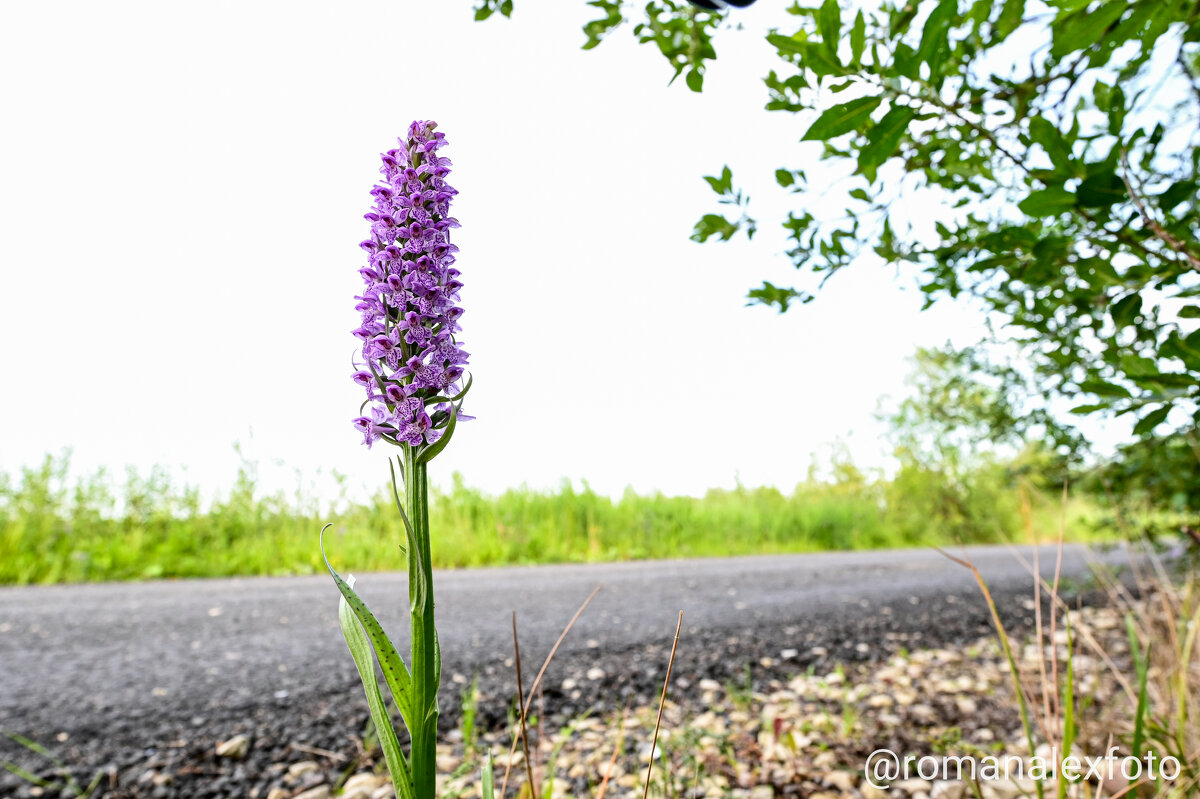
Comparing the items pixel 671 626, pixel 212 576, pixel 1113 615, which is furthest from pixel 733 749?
pixel 212 576

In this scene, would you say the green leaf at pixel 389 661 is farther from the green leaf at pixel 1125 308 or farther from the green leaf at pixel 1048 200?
the green leaf at pixel 1125 308

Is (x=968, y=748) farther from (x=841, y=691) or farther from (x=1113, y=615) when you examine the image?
(x=1113, y=615)

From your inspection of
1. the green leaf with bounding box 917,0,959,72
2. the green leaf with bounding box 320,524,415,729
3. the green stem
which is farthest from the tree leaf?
the green leaf with bounding box 320,524,415,729

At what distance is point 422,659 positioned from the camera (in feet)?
2.99

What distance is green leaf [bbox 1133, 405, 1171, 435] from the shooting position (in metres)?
1.39

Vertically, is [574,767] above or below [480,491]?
below

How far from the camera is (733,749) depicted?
86.4 inches

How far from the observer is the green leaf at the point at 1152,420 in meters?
1.39

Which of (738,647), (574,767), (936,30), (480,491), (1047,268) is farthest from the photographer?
(480,491)

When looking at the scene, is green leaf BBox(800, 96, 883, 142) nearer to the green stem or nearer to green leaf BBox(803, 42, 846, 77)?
green leaf BBox(803, 42, 846, 77)

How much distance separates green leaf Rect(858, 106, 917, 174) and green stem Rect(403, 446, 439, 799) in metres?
0.98

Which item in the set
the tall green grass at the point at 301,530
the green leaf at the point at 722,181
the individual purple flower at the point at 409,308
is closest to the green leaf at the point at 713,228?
the green leaf at the point at 722,181

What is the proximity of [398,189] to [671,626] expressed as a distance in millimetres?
3025

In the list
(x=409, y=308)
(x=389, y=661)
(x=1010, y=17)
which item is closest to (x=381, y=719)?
(x=389, y=661)
